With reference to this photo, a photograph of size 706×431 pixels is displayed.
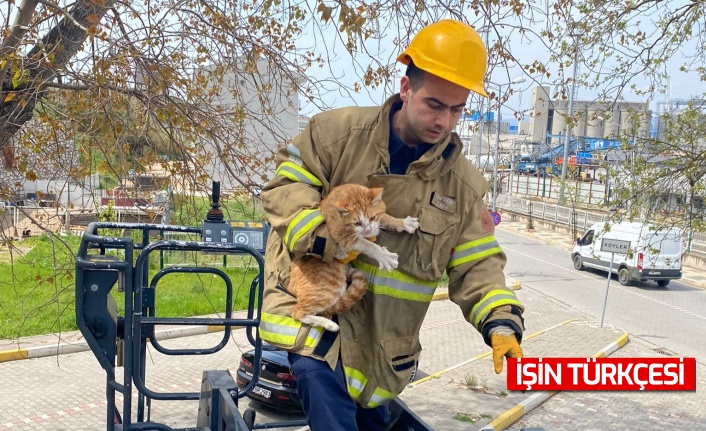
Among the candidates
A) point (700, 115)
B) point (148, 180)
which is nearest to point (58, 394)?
point (148, 180)

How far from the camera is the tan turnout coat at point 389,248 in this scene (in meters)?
2.29

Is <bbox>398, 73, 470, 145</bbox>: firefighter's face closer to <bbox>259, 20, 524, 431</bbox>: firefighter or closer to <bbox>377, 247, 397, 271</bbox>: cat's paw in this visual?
<bbox>259, 20, 524, 431</bbox>: firefighter

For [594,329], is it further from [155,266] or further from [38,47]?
[38,47]

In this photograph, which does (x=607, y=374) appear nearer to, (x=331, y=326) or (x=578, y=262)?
(x=331, y=326)

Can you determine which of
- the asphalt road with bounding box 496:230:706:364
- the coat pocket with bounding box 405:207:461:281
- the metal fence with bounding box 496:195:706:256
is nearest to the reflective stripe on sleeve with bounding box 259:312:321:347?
the coat pocket with bounding box 405:207:461:281

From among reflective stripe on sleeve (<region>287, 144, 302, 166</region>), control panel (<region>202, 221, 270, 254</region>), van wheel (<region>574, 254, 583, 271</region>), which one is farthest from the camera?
van wheel (<region>574, 254, 583, 271</region>)

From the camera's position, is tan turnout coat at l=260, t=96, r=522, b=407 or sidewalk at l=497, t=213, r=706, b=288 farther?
sidewalk at l=497, t=213, r=706, b=288

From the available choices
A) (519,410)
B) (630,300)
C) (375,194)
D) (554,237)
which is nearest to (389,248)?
(375,194)

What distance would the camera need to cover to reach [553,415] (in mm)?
8398

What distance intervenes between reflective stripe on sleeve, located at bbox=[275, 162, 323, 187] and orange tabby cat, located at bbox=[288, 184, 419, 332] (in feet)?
0.33

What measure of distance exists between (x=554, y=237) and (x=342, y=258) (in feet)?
102

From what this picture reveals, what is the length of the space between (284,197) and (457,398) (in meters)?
7.08

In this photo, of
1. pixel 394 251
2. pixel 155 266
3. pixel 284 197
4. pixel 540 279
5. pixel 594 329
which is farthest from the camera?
pixel 540 279

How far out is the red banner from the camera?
389 inches
